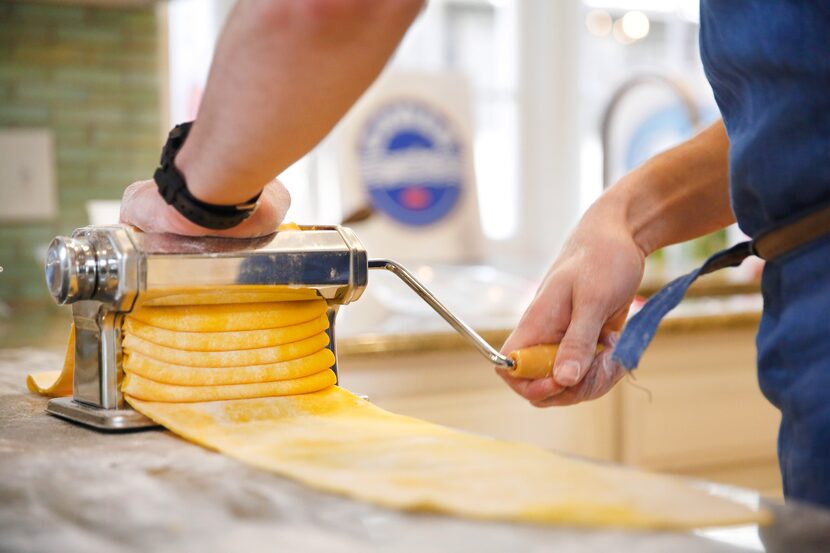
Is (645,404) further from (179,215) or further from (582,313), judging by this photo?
(179,215)

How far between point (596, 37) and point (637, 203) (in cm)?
227

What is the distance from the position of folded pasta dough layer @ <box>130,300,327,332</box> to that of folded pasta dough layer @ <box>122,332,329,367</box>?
0.05ft

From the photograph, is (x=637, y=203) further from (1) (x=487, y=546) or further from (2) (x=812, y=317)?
(1) (x=487, y=546)

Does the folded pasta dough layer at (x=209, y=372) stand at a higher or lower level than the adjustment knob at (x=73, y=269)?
lower

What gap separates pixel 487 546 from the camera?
0.41 m

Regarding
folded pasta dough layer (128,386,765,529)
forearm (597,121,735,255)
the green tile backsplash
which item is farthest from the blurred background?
folded pasta dough layer (128,386,765,529)

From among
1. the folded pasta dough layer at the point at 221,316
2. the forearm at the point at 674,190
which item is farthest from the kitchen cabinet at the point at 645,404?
the folded pasta dough layer at the point at 221,316

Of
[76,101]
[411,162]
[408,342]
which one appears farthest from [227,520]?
[411,162]

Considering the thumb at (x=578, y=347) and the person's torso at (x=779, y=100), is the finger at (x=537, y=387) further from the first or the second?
the person's torso at (x=779, y=100)

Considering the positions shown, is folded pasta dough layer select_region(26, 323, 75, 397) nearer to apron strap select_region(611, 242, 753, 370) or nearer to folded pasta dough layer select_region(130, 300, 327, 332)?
folded pasta dough layer select_region(130, 300, 327, 332)

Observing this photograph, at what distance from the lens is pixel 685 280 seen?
0.74 m

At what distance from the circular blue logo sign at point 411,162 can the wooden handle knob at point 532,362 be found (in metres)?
1.56

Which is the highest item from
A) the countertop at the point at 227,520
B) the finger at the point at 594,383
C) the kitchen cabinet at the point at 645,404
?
the countertop at the point at 227,520

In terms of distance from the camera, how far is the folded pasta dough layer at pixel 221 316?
2.22ft
